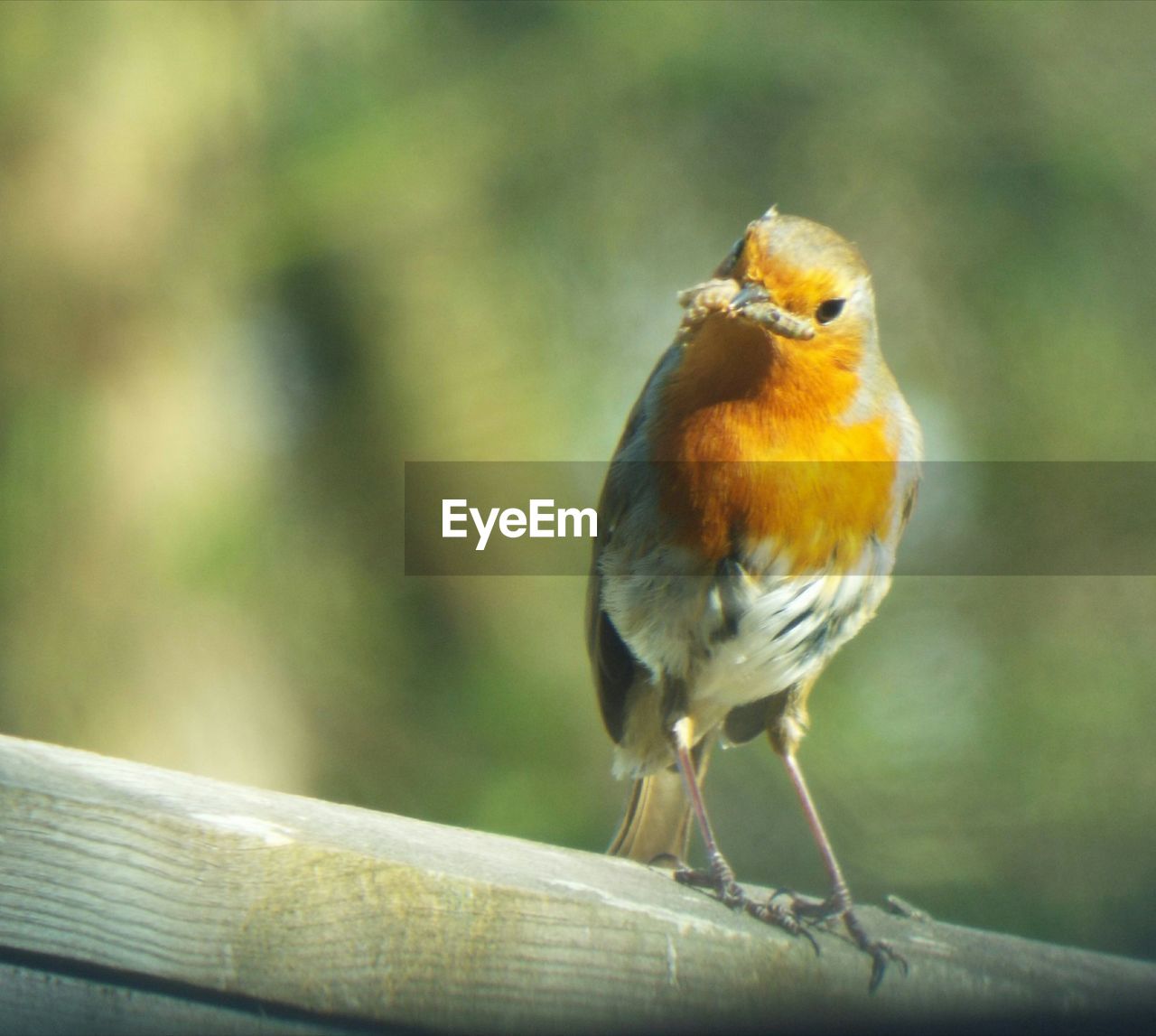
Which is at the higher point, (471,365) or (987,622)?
(471,365)

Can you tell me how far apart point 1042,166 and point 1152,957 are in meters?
2.33

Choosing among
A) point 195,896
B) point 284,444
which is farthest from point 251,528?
point 195,896

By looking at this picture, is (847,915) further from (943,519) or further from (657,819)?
(943,519)

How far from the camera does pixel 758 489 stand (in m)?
2.64

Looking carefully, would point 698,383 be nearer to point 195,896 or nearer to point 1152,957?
point 195,896

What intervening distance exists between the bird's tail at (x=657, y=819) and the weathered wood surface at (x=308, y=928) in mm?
1224

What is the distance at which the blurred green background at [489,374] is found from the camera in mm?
4375

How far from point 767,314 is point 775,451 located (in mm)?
242

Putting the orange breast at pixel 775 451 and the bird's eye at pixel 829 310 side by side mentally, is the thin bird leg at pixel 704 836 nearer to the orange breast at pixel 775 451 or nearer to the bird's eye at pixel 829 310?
the orange breast at pixel 775 451

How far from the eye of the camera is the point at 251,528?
4426 millimetres

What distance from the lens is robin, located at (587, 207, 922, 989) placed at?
8.38 feet

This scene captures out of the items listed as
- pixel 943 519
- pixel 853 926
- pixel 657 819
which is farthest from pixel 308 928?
pixel 943 519

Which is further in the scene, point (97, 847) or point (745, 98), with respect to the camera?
point (745, 98)

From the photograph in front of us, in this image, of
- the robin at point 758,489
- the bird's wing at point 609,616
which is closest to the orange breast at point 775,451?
the robin at point 758,489
